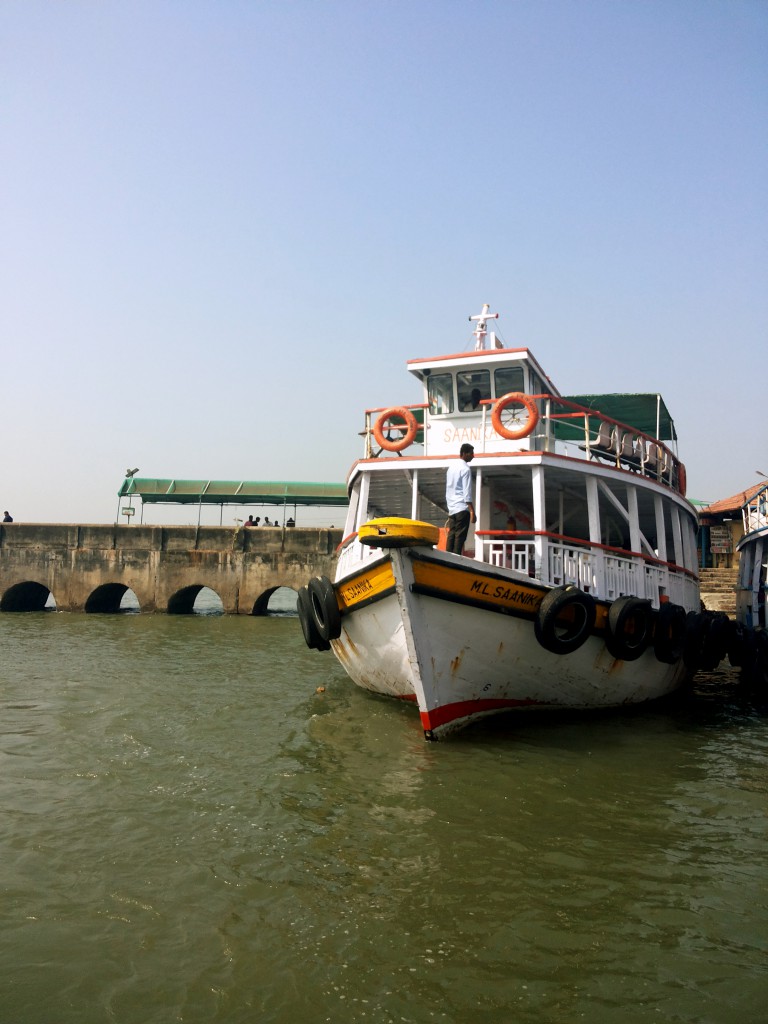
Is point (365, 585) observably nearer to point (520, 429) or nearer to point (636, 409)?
point (520, 429)

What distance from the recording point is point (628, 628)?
8.19 meters

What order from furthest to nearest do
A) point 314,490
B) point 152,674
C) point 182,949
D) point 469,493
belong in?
point 314,490 → point 152,674 → point 469,493 → point 182,949

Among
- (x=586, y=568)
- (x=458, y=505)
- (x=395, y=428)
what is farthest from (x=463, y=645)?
(x=395, y=428)

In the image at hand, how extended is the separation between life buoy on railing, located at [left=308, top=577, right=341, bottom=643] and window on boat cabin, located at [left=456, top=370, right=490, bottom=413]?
3.51 metres

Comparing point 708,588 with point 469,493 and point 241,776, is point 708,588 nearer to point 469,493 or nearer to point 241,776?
point 469,493

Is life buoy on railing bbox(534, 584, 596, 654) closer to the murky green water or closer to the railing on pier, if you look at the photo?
the murky green water

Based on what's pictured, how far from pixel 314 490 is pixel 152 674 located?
19699 mm

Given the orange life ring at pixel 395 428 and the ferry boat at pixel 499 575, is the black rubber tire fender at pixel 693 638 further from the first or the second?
the orange life ring at pixel 395 428

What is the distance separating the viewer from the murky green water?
3170mm

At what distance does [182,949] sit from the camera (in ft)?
11.3

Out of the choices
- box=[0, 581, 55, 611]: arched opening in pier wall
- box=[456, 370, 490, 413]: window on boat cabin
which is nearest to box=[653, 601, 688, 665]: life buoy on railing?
box=[456, 370, 490, 413]: window on boat cabin

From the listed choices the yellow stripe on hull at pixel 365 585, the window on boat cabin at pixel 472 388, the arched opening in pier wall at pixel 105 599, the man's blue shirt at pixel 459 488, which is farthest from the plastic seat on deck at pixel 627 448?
the arched opening in pier wall at pixel 105 599

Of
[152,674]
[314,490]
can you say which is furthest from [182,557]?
[152,674]

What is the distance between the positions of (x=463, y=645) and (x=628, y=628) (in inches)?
88.4
